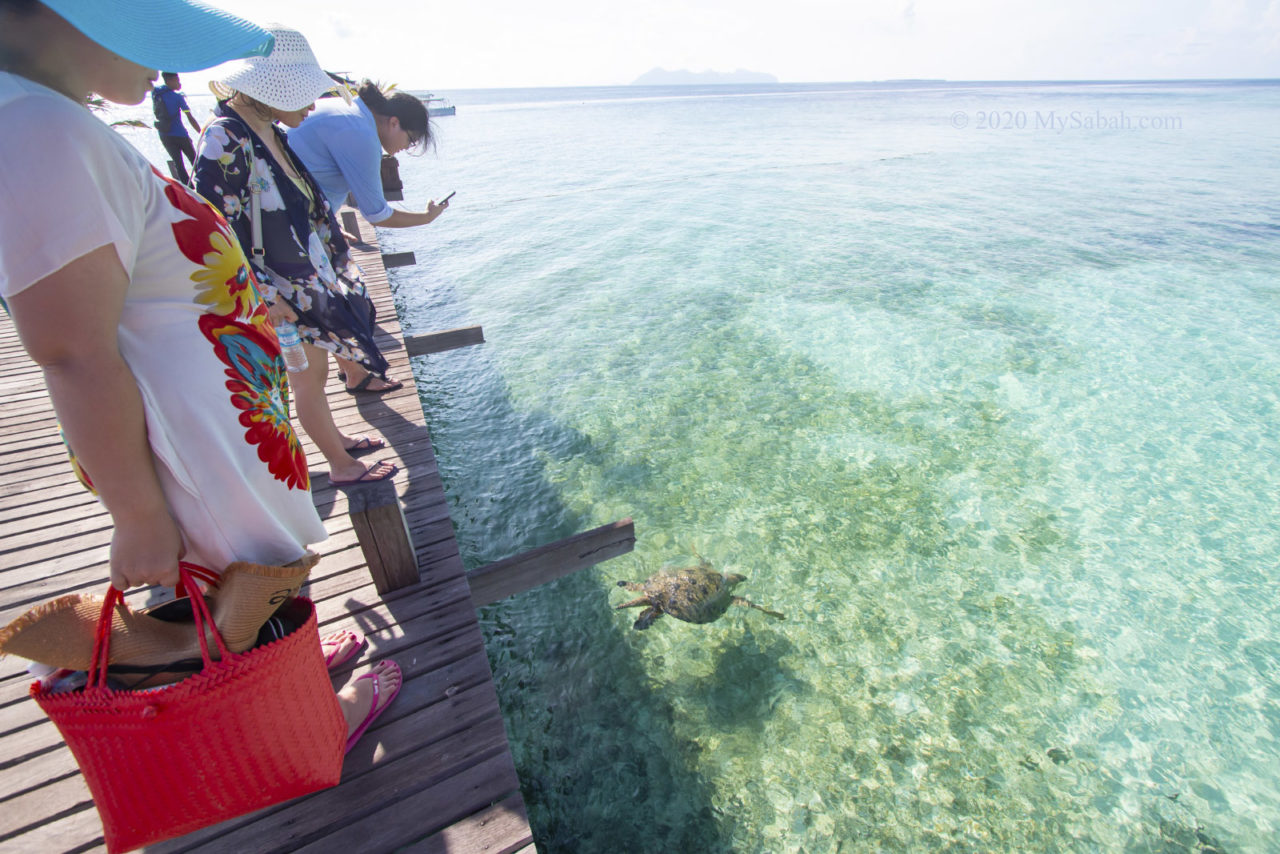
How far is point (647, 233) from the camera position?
610 inches

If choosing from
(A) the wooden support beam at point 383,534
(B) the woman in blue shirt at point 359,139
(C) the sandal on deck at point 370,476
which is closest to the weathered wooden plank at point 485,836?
(A) the wooden support beam at point 383,534

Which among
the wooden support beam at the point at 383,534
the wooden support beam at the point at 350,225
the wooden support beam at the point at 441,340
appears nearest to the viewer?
the wooden support beam at the point at 383,534

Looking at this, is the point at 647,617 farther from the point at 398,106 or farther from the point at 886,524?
the point at 398,106

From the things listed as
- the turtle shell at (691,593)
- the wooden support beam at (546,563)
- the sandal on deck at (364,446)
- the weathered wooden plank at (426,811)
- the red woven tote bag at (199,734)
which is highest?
the red woven tote bag at (199,734)

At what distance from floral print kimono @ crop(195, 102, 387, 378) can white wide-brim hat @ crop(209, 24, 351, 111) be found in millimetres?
183

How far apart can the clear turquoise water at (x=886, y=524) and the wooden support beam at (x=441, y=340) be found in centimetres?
126

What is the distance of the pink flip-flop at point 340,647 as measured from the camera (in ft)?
8.68

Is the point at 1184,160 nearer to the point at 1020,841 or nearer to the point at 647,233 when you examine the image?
the point at 647,233

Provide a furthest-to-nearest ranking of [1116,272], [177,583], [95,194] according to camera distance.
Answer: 1. [1116,272]
2. [177,583]
3. [95,194]

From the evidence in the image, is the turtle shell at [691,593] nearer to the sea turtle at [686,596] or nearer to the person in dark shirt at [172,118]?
the sea turtle at [686,596]

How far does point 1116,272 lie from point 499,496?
14506 millimetres

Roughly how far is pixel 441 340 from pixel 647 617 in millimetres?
3860

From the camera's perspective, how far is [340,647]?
2660 millimetres

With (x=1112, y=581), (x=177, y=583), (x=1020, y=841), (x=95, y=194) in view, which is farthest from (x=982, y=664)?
(x=95, y=194)
